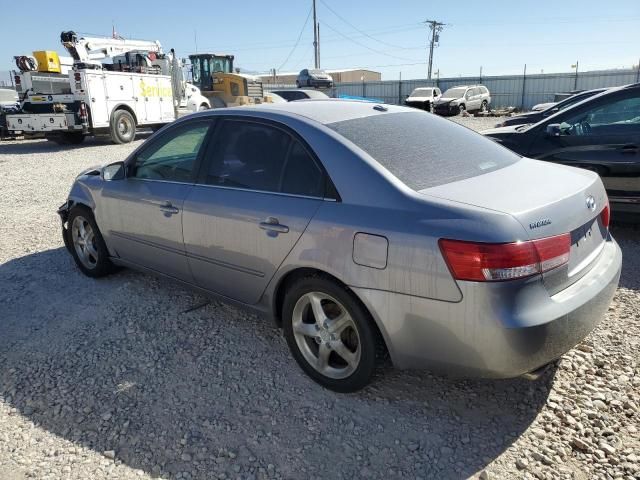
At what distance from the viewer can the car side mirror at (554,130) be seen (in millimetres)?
5496

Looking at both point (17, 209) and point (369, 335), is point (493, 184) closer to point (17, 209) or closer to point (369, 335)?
point (369, 335)

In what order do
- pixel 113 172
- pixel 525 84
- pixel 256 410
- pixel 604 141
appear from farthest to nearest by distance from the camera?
pixel 525 84 → pixel 604 141 → pixel 113 172 → pixel 256 410

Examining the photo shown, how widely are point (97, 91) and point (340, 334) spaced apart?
47.6ft

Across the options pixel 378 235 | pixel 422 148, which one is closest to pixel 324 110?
pixel 422 148

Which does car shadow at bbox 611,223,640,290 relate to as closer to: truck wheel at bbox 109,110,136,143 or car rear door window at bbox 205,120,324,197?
car rear door window at bbox 205,120,324,197

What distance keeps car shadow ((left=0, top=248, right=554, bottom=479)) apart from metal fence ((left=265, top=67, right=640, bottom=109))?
107 ft

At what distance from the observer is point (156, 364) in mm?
Answer: 3301

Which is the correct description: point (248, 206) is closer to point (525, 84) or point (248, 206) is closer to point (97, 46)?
point (97, 46)

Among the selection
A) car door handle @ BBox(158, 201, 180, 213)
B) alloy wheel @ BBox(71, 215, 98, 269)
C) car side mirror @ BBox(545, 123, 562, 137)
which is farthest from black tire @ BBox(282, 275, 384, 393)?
car side mirror @ BBox(545, 123, 562, 137)

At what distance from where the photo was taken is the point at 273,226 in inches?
117

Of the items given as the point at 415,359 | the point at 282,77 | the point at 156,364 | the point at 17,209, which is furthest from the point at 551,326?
the point at 282,77

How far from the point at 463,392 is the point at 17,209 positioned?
7.34m

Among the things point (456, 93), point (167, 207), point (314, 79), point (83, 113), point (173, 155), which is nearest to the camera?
point (167, 207)

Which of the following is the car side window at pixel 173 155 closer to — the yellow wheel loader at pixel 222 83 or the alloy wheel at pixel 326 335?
the alloy wheel at pixel 326 335
